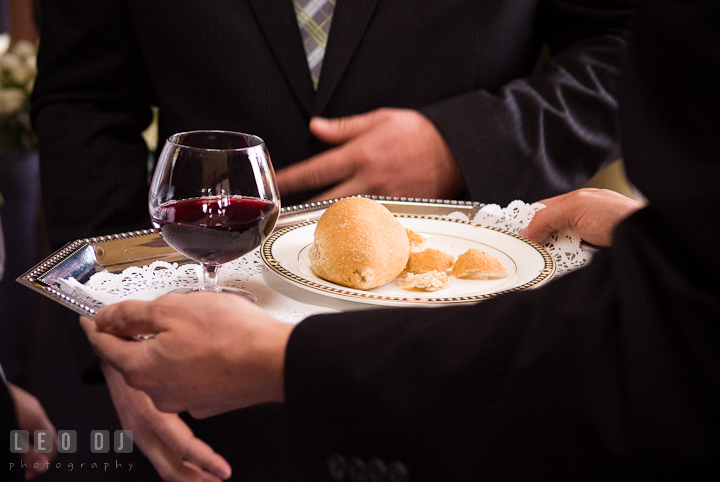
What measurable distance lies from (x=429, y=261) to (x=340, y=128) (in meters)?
0.45

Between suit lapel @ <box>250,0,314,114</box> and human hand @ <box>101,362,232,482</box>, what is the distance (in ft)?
2.41

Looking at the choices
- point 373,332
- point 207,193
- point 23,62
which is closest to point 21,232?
point 23,62

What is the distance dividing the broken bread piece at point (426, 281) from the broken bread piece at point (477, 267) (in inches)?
1.1

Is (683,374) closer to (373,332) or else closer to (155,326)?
(373,332)

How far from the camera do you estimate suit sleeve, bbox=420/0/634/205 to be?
1.25 m

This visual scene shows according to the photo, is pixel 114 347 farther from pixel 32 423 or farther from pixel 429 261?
pixel 32 423

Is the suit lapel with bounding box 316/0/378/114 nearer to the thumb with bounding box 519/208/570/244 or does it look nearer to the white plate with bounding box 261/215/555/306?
the white plate with bounding box 261/215/555/306

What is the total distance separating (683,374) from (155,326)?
523mm

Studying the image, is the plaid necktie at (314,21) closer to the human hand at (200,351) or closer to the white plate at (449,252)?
the white plate at (449,252)

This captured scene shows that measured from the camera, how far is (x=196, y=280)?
0.86 metres

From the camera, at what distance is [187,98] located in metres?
1.39

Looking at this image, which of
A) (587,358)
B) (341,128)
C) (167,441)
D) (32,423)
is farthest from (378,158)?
(32,423)

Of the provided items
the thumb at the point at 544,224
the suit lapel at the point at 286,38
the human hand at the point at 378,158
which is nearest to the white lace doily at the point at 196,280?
the thumb at the point at 544,224

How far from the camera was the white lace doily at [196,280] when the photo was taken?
0.77 m
